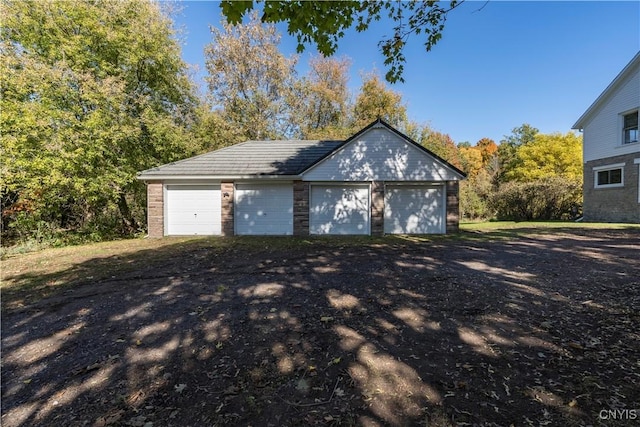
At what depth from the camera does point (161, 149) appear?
1664 centimetres

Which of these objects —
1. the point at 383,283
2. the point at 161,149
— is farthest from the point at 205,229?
the point at 383,283

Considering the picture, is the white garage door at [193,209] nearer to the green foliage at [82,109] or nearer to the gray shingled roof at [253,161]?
the gray shingled roof at [253,161]

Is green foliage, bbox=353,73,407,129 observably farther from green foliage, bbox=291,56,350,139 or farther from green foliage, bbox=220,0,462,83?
green foliage, bbox=220,0,462,83

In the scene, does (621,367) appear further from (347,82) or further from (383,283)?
(347,82)

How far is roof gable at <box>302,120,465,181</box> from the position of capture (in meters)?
12.8

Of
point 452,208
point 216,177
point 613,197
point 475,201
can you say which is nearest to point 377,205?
point 452,208

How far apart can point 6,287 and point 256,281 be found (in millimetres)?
5010

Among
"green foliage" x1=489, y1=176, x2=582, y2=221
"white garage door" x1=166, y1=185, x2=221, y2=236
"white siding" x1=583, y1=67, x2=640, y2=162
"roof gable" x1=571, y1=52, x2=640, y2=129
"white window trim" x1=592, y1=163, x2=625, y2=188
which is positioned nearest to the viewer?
"white garage door" x1=166, y1=185, x2=221, y2=236

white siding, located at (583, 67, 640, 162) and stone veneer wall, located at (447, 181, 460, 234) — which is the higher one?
white siding, located at (583, 67, 640, 162)

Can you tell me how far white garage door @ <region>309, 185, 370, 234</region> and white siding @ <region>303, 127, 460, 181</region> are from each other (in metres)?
0.59

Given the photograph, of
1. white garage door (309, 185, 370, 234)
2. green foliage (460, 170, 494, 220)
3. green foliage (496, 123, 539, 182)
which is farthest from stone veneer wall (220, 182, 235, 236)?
green foliage (496, 123, 539, 182)

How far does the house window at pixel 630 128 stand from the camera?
14.9 metres

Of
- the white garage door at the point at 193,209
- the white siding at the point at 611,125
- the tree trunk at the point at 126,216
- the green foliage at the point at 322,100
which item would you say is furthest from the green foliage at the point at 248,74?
the white siding at the point at 611,125

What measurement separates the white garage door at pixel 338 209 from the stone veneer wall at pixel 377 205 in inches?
11.2
